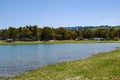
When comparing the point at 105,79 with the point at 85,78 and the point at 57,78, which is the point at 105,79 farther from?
the point at 57,78

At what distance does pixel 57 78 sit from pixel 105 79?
4400 mm

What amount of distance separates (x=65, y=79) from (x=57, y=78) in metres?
0.99

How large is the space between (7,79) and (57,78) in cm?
549

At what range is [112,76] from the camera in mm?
24516

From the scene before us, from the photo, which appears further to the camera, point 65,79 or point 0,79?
point 0,79

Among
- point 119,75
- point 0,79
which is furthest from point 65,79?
point 0,79

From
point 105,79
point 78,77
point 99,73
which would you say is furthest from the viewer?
point 99,73

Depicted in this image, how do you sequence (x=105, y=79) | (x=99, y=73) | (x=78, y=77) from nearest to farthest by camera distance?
(x=105, y=79)
(x=78, y=77)
(x=99, y=73)

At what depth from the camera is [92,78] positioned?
2412 cm

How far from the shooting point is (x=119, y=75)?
24.6 meters

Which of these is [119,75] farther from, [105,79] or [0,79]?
[0,79]

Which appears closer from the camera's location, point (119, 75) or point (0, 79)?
point (119, 75)

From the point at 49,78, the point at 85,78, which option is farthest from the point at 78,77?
the point at 49,78

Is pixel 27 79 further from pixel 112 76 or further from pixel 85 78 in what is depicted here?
pixel 112 76
